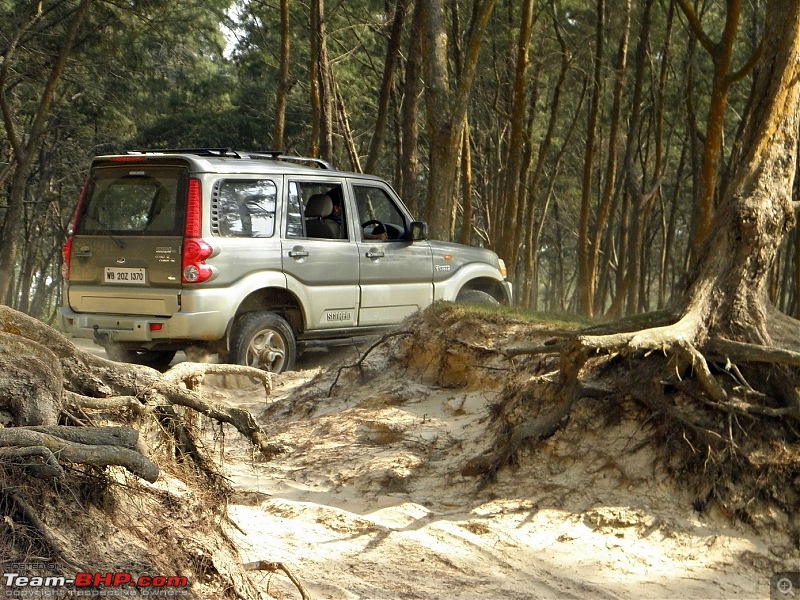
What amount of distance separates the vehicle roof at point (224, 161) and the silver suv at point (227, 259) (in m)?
0.01

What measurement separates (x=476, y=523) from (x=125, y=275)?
16.1 ft

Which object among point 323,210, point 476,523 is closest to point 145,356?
point 323,210

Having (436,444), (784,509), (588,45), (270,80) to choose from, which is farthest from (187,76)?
(784,509)

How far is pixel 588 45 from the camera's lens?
22.3m

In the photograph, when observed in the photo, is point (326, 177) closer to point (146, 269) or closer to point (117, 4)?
point (146, 269)

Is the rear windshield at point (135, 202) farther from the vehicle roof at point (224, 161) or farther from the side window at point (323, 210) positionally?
the side window at point (323, 210)

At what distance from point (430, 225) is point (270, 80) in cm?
1821

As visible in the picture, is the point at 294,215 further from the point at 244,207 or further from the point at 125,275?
the point at 125,275

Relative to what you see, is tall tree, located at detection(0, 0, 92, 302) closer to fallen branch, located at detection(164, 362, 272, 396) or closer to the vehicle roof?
the vehicle roof

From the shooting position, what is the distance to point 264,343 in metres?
9.91

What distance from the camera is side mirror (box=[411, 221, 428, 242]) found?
10836mm

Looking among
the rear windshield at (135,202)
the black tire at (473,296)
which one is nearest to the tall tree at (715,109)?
the black tire at (473,296)

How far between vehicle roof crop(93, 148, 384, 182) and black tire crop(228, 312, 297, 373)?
1.45 meters

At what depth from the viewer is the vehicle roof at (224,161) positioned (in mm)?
9344
